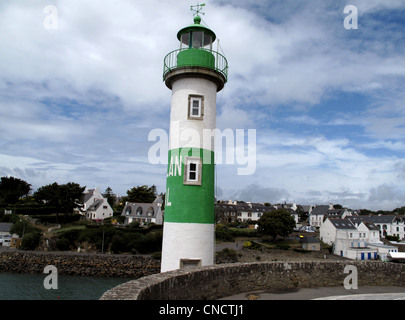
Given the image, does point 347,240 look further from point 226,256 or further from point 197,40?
point 197,40

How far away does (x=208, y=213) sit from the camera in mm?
11859

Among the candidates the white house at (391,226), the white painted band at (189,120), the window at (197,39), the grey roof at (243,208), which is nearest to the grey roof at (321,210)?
the white house at (391,226)

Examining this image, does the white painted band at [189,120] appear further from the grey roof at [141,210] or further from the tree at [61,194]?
the grey roof at [141,210]

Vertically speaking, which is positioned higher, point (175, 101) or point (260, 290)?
point (175, 101)

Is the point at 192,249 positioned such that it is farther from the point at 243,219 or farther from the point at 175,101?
the point at 243,219

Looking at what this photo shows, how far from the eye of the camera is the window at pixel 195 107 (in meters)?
12.3

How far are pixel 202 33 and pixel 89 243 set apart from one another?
42.1 m

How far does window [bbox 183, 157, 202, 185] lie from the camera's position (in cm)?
1184

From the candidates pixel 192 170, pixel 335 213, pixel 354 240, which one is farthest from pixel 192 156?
pixel 335 213

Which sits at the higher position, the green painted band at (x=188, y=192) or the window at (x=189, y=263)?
the green painted band at (x=188, y=192)

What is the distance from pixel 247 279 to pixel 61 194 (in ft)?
185

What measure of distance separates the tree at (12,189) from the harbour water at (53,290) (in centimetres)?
3790
